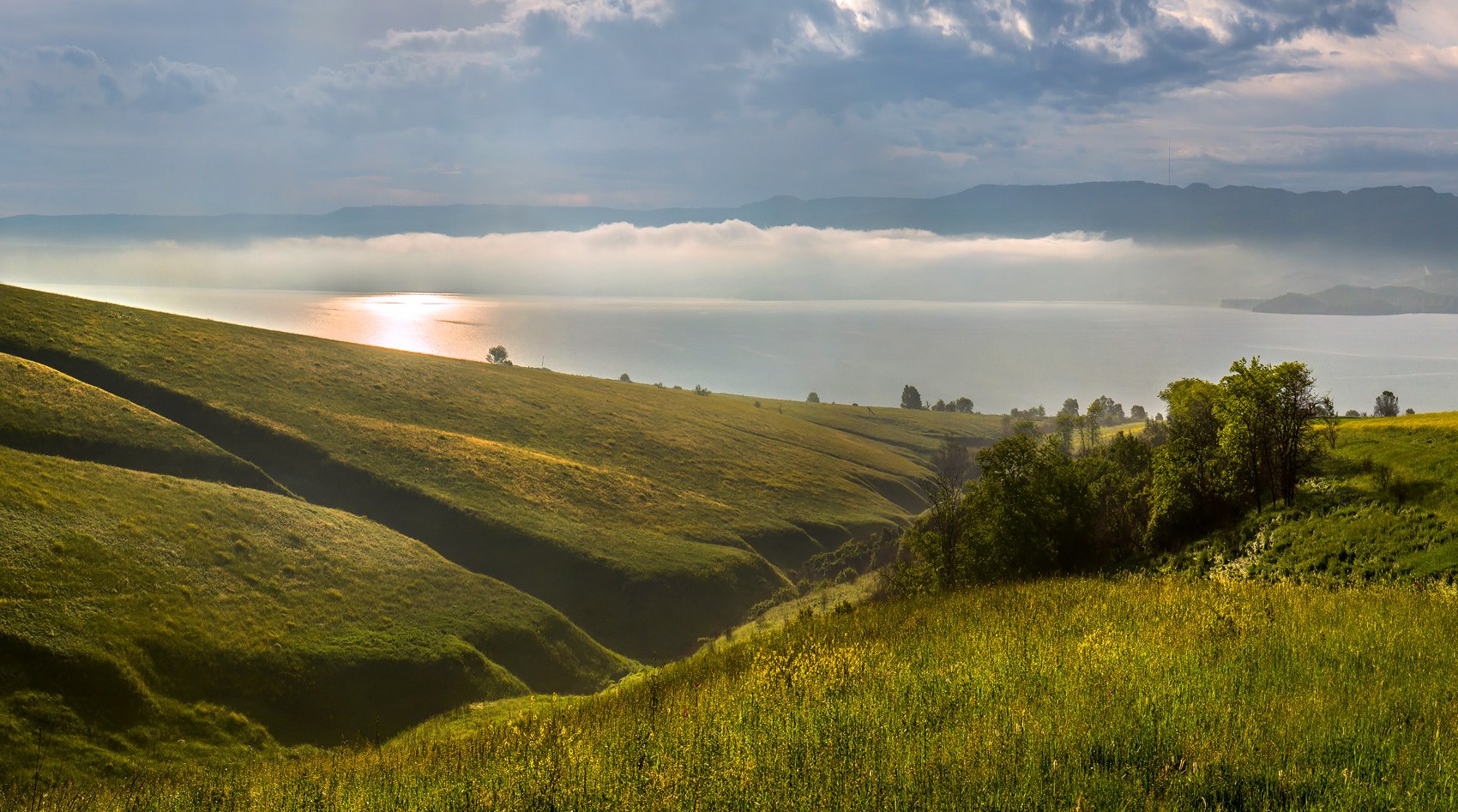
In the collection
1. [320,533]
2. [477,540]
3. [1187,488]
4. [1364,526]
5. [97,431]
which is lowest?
[477,540]

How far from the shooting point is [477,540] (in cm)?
9062

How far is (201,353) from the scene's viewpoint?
11269 cm

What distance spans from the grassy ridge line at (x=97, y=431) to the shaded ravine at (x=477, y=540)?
504 centimetres

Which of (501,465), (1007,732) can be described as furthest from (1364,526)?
(501,465)

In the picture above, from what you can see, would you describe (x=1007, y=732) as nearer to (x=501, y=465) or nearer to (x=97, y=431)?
(x=97, y=431)

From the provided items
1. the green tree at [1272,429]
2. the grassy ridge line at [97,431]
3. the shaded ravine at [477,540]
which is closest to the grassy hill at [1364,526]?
the green tree at [1272,429]

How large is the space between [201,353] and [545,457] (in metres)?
51.6

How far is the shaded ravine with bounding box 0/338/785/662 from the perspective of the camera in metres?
86.9

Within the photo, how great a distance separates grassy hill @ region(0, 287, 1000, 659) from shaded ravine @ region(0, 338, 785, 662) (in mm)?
201

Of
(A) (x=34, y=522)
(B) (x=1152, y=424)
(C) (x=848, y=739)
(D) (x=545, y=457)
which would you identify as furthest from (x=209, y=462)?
(B) (x=1152, y=424)

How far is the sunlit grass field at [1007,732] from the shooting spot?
6.68 m

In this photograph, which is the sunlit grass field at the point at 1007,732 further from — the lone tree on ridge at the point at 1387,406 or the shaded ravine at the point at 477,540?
the lone tree on ridge at the point at 1387,406

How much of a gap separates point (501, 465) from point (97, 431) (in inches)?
1731

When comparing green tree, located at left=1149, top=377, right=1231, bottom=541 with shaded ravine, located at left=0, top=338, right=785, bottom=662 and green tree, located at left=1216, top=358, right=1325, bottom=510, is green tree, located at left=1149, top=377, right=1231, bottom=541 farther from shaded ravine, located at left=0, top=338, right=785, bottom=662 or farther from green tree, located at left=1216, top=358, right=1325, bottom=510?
shaded ravine, located at left=0, top=338, right=785, bottom=662
